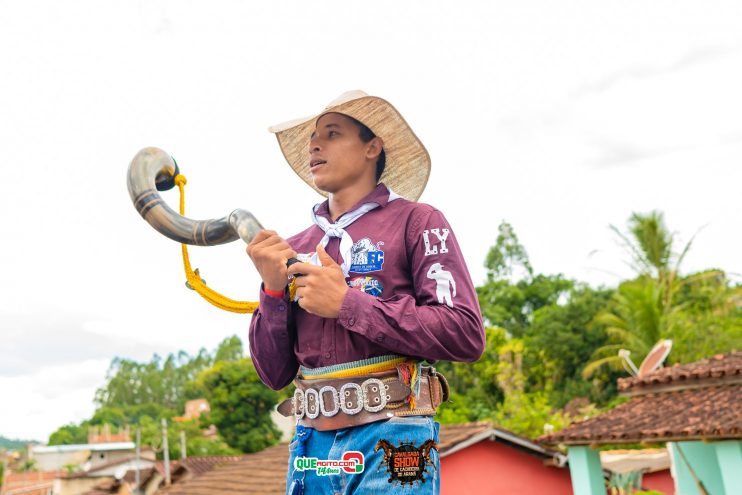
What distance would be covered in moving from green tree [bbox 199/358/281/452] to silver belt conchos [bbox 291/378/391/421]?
32246 mm

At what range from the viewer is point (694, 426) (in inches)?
384

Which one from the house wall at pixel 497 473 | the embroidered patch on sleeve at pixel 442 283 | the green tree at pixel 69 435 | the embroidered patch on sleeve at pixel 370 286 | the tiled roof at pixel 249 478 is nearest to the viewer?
the embroidered patch on sleeve at pixel 442 283

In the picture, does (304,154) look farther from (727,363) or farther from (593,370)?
(593,370)

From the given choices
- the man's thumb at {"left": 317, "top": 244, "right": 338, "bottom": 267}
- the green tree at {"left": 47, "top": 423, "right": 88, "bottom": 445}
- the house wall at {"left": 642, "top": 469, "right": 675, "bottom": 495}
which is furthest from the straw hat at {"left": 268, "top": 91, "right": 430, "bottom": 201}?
the green tree at {"left": 47, "top": 423, "right": 88, "bottom": 445}

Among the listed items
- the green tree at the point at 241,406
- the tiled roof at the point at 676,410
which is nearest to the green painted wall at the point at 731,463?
the tiled roof at the point at 676,410

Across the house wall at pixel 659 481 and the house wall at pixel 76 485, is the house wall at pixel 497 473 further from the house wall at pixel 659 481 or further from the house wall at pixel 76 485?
the house wall at pixel 76 485

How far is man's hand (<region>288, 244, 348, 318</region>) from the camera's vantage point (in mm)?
1992

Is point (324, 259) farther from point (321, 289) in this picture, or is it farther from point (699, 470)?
point (699, 470)

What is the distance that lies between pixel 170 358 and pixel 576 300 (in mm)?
72442

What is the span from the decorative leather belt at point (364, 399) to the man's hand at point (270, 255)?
347 mm

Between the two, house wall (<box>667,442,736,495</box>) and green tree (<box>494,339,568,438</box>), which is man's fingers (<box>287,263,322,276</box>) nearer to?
house wall (<box>667,442,736,495</box>)

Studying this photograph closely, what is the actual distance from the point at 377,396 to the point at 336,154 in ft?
2.82

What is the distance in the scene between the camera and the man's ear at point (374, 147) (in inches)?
99.0

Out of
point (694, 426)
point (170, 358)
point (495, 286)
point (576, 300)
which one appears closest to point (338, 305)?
point (694, 426)
